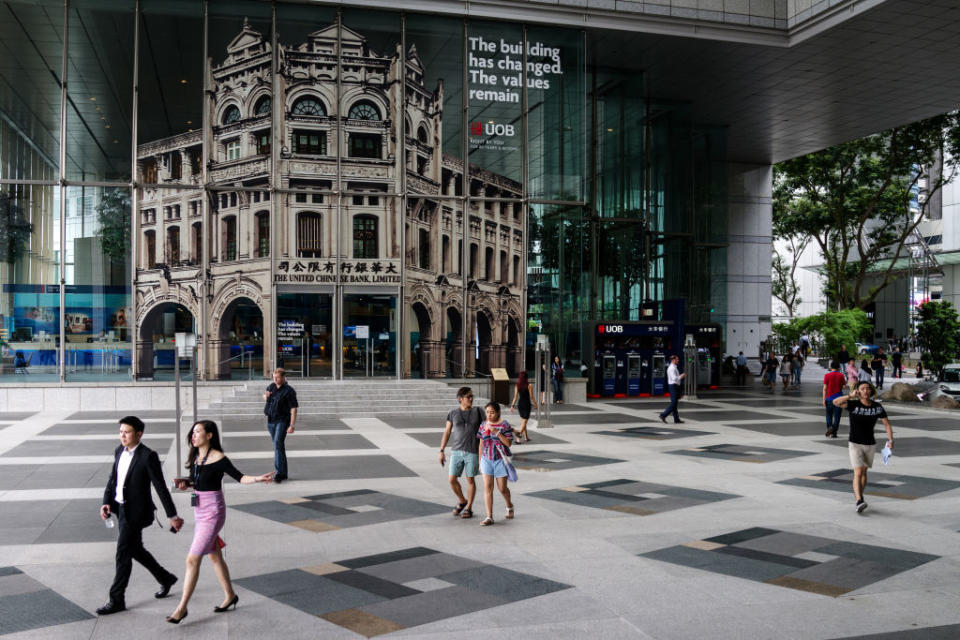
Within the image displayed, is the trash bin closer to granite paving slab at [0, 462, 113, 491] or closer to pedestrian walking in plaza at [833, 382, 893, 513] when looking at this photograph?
granite paving slab at [0, 462, 113, 491]

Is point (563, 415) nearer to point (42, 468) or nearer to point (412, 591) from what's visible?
point (42, 468)

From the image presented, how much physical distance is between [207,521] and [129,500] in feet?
2.53

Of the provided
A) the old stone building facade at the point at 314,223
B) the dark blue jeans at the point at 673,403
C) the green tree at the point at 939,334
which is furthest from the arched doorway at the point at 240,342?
the green tree at the point at 939,334

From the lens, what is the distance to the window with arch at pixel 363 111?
2638 cm

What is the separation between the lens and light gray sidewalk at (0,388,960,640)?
666 cm

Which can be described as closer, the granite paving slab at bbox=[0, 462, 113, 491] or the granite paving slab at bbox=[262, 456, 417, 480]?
the granite paving slab at bbox=[0, 462, 113, 491]

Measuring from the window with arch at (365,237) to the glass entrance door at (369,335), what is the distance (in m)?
1.34

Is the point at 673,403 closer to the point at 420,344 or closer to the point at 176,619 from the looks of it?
the point at 420,344

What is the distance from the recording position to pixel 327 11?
1023 inches

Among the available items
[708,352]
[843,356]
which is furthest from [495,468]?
[843,356]

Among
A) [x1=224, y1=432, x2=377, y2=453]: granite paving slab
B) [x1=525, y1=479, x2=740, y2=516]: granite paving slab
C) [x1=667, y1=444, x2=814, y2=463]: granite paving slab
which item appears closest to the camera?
[x1=525, y1=479, x2=740, y2=516]: granite paving slab

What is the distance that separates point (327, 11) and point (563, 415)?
47.7 feet

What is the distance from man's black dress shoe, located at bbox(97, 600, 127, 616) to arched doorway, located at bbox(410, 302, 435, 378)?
20021 mm

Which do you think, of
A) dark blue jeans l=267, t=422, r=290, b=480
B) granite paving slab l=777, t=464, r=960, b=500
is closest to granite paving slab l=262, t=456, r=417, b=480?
dark blue jeans l=267, t=422, r=290, b=480
